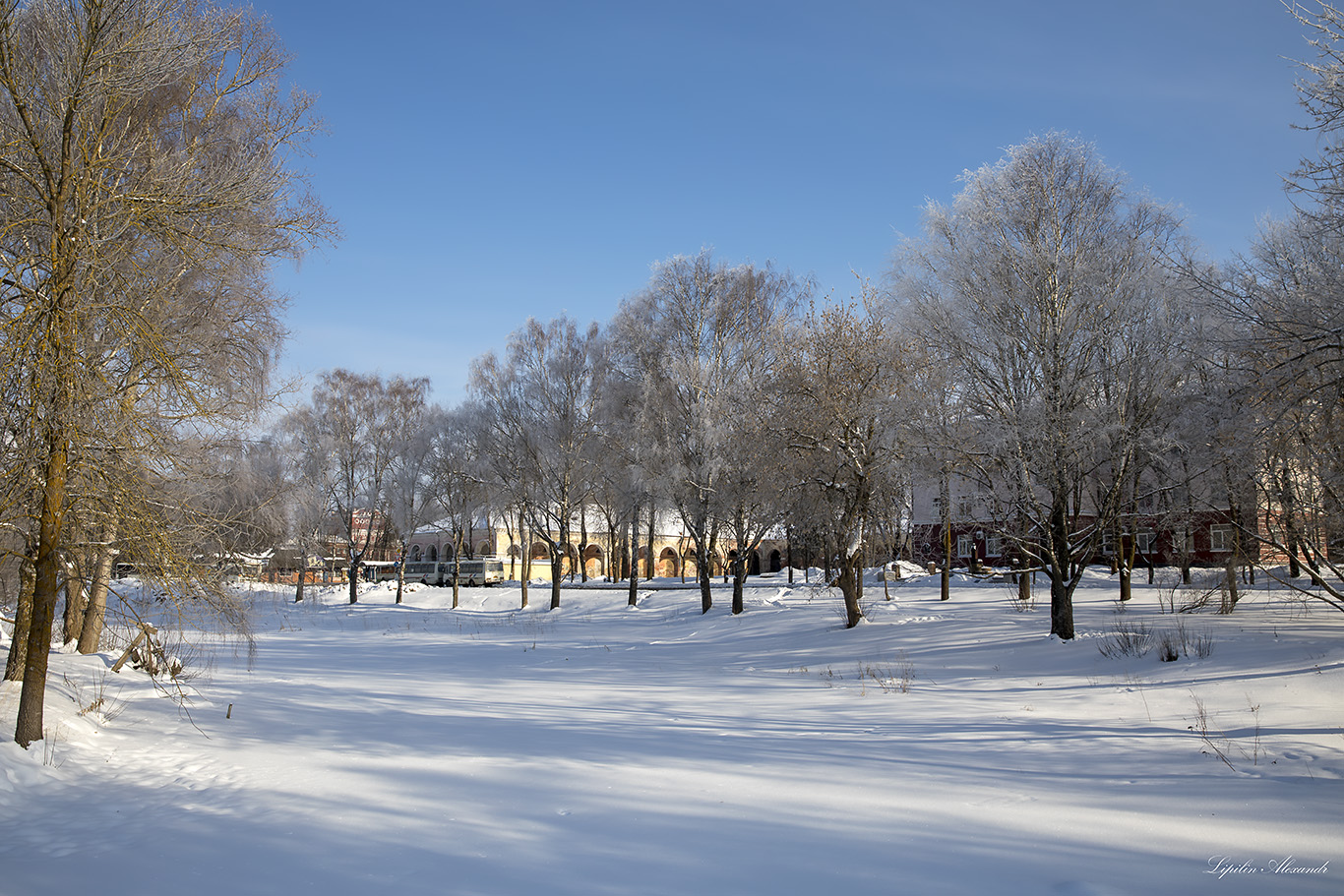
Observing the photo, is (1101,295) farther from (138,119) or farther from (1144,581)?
(1144,581)

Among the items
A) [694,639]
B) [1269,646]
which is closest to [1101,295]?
[1269,646]

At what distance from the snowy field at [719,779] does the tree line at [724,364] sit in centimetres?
157

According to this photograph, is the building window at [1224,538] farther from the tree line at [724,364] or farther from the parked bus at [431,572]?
the parked bus at [431,572]

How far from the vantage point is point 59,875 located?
4.95 metres

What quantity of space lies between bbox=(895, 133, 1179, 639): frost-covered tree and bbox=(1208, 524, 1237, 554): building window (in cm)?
270

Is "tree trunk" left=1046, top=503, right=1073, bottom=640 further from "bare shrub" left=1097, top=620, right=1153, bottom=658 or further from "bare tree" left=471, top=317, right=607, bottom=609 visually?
"bare tree" left=471, top=317, right=607, bottom=609

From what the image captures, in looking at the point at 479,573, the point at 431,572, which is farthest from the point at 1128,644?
the point at 431,572

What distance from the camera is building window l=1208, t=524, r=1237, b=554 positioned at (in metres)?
14.7

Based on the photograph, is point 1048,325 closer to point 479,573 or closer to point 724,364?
point 724,364

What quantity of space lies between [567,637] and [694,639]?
4176 mm

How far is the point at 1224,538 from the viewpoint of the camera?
69.4 ft

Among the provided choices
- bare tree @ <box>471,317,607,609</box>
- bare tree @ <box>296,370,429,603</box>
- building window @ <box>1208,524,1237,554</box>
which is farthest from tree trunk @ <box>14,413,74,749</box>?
bare tree @ <box>296,370,429,603</box>

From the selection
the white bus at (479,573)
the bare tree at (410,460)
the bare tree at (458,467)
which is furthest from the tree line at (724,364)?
the white bus at (479,573)

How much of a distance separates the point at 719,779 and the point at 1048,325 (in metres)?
10.1
